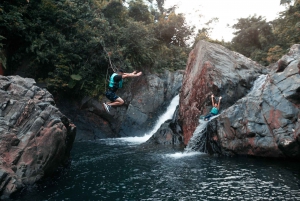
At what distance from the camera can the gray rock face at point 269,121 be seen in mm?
11430

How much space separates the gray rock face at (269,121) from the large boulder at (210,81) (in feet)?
7.28

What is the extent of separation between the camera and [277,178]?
9234 millimetres

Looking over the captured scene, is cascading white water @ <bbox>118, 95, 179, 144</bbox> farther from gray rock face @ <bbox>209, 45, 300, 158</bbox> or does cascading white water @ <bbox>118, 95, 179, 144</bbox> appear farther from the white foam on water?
gray rock face @ <bbox>209, 45, 300, 158</bbox>

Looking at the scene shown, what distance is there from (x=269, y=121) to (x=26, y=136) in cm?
1113

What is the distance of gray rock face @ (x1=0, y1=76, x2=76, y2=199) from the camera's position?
332 inches

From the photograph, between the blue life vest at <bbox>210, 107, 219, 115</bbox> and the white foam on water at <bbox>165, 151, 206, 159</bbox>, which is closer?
the white foam on water at <bbox>165, 151, 206, 159</bbox>

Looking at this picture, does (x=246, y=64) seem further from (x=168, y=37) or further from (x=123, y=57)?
(x=168, y=37)

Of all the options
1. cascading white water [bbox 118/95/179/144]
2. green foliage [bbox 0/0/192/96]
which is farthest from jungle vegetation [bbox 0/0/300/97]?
cascading white water [bbox 118/95/179/144]

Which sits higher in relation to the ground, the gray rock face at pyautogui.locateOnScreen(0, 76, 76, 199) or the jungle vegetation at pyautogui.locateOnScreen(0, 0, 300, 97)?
the jungle vegetation at pyautogui.locateOnScreen(0, 0, 300, 97)

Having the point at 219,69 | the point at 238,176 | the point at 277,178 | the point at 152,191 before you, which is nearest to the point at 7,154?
the point at 152,191

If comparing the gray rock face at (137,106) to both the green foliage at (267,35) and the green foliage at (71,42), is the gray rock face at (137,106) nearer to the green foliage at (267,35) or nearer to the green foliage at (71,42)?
the green foliage at (71,42)

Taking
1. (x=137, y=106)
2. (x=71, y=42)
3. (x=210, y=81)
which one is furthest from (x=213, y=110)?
(x=71, y=42)

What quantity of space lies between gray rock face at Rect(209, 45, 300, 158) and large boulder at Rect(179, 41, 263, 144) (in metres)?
2.22

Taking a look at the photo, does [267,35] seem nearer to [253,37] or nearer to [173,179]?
[253,37]
